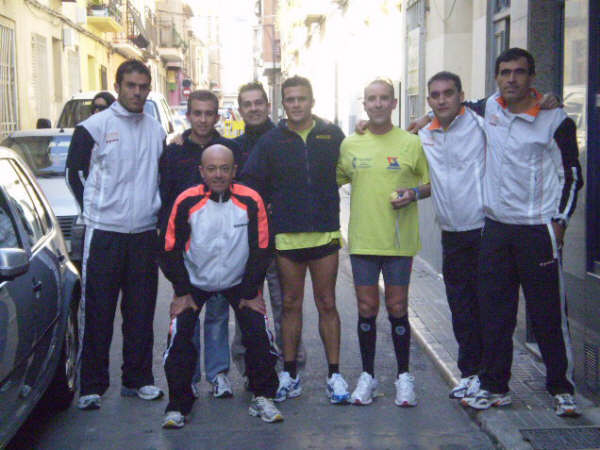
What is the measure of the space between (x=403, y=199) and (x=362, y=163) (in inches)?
13.9

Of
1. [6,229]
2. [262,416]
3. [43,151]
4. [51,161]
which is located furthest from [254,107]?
[43,151]

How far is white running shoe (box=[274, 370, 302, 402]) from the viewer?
530cm

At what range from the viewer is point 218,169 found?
4875 millimetres

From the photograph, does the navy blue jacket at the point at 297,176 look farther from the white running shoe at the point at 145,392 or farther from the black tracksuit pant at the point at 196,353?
the white running shoe at the point at 145,392

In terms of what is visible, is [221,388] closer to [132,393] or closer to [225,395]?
[225,395]

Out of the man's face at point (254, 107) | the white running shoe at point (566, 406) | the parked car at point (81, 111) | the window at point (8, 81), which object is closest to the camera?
the white running shoe at point (566, 406)

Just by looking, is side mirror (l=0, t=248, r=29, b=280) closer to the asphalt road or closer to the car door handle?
the car door handle

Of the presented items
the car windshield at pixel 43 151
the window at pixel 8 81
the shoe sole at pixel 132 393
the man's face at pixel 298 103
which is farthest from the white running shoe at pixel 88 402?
the window at pixel 8 81

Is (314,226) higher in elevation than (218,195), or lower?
lower

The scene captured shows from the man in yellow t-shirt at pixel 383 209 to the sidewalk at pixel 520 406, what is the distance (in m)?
0.62

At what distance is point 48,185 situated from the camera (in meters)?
9.57

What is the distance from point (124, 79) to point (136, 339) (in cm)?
164

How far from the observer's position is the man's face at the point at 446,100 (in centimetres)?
507

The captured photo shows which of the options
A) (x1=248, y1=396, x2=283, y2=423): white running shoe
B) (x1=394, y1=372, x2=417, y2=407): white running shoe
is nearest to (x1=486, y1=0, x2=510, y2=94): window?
(x1=394, y1=372, x2=417, y2=407): white running shoe
